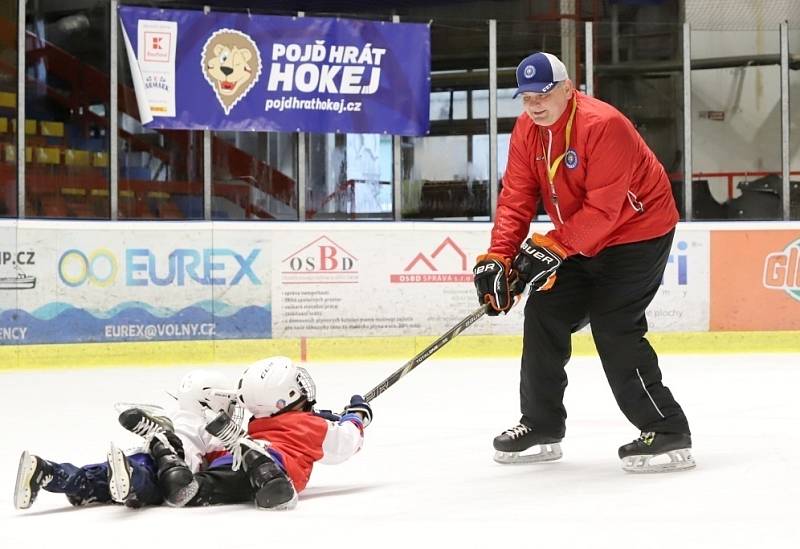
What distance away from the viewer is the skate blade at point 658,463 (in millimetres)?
3607

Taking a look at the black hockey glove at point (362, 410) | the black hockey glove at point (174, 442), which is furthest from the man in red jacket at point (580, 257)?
the black hockey glove at point (174, 442)

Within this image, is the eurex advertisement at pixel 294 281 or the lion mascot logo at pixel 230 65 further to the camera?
the lion mascot logo at pixel 230 65

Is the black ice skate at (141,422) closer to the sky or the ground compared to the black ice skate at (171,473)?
closer to the sky

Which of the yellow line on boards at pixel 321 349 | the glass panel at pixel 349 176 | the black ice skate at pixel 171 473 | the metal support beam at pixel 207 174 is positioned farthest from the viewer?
the glass panel at pixel 349 176

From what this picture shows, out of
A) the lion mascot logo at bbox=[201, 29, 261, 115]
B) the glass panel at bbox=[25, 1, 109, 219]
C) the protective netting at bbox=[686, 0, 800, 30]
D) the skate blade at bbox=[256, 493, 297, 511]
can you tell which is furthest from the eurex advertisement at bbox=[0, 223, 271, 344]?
the skate blade at bbox=[256, 493, 297, 511]

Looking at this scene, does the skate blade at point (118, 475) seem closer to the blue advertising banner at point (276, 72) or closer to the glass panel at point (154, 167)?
the glass panel at point (154, 167)

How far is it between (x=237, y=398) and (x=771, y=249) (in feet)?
21.3

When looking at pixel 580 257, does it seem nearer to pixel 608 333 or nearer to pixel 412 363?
pixel 608 333

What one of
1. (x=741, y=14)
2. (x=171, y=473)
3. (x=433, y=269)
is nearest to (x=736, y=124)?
(x=741, y=14)

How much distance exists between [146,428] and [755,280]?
660 cm

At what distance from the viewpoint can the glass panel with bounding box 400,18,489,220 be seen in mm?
9164

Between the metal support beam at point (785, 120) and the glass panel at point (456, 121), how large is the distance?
2.31 m

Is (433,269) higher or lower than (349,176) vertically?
lower

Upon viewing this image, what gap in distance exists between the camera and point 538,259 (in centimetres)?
353
